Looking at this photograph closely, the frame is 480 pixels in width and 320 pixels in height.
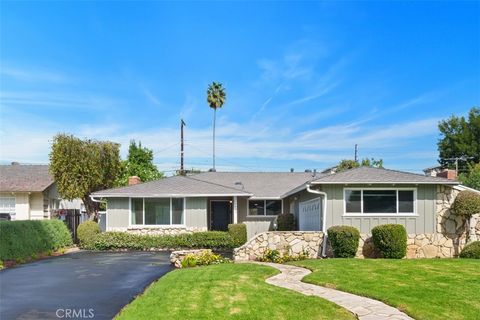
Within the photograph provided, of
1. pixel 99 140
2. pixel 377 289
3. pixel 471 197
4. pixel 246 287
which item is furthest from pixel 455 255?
pixel 99 140

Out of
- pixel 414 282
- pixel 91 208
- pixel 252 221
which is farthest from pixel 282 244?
pixel 91 208

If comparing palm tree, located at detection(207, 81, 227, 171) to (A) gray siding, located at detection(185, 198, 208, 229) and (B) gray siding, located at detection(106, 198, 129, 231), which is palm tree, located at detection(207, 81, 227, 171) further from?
(B) gray siding, located at detection(106, 198, 129, 231)

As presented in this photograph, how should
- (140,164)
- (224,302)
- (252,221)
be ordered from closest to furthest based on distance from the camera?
(224,302) < (252,221) < (140,164)

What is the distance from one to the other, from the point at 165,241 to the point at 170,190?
287cm

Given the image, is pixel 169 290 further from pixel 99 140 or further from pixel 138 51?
pixel 99 140

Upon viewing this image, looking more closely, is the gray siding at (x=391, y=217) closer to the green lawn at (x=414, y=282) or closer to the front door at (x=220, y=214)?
the green lawn at (x=414, y=282)

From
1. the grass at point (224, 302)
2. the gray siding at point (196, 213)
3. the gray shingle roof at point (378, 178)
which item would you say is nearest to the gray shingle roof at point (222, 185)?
the gray siding at point (196, 213)

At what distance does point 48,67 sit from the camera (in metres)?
16.5

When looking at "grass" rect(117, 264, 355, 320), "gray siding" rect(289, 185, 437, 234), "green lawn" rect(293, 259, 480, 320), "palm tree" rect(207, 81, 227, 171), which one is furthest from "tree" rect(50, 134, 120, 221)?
"grass" rect(117, 264, 355, 320)

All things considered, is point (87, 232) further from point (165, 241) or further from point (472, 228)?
point (472, 228)

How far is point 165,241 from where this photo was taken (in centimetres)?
2377

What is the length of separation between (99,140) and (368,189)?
17.5 metres

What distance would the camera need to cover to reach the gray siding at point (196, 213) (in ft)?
81.5

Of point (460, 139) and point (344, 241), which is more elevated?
point (460, 139)
